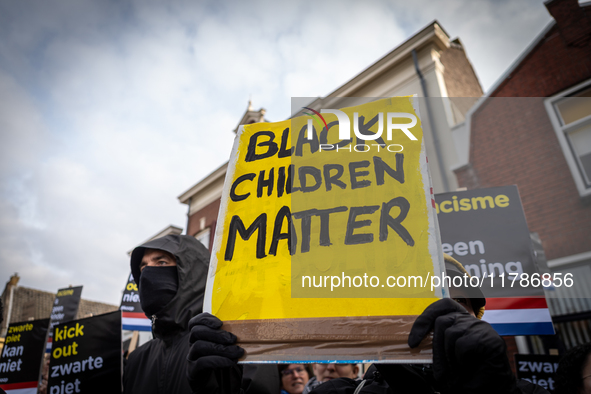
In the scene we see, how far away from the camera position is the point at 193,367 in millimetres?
1460

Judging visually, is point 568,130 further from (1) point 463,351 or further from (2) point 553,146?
(1) point 463,351

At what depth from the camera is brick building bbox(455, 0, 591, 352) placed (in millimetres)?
5879

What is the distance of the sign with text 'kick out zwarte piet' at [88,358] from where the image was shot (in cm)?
A: 278

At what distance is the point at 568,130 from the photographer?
6734 millimetres

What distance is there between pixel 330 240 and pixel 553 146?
6.97 meters

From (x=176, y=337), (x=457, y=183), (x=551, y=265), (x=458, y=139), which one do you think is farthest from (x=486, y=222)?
(x=458, y=139)

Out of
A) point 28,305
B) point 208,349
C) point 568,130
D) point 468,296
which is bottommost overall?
point 208,349

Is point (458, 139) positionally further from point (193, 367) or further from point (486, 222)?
point (193, 367)

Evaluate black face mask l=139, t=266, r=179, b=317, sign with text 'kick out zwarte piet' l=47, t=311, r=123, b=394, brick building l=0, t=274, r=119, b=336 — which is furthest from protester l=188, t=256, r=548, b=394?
brick building l=0, t=274, r=119, b=336

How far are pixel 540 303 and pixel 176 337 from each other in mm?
2843

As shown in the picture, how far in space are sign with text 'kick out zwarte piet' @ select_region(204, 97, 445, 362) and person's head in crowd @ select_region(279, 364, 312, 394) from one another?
2844 mm

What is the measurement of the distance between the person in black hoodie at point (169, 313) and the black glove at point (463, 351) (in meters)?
1.42

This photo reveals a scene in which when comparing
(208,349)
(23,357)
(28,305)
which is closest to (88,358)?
(208,349)

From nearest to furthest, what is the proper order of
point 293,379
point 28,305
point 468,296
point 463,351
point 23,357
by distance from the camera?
point 463,351
point 468,296
point 293,379
point 23,357
point 28,305
